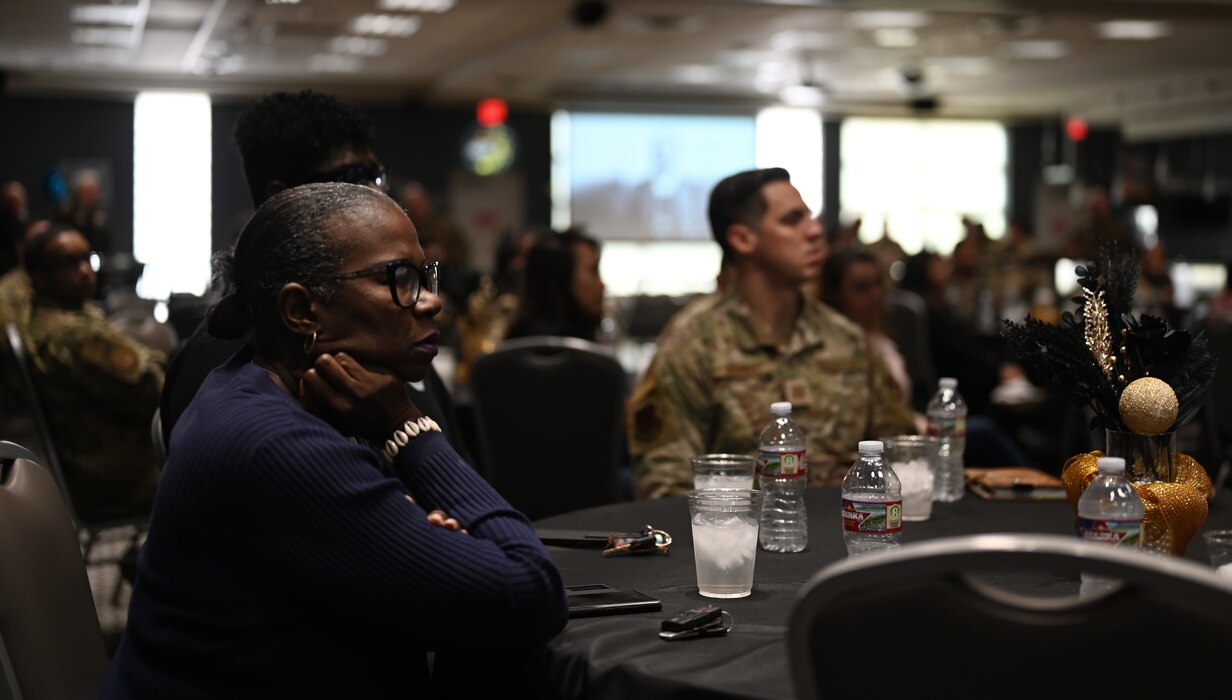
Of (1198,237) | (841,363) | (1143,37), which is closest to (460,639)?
(841,363)

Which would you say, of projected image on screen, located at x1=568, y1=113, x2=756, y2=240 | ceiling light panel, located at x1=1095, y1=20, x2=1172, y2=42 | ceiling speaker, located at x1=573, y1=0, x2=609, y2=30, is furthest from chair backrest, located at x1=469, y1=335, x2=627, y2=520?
projected image on screen, located at x1=568, y1=113, x2=756, y2=240

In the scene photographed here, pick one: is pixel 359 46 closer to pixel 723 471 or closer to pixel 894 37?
pixel 894 37

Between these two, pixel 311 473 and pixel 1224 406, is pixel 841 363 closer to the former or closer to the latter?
pixel 311 473

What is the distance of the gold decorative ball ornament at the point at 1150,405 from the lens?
5.89ft

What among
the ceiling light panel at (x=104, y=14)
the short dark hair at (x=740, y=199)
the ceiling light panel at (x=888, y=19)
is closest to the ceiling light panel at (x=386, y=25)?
the ceiling light panel at (x=104, y=14)

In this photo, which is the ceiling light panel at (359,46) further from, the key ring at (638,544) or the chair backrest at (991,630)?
the chair backrest at (991,630)

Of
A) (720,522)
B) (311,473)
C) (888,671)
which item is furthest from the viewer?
(720,522)

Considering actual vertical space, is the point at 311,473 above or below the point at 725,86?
below

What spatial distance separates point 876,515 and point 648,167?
16.4m

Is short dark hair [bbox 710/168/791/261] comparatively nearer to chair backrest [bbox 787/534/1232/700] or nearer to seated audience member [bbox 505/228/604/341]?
seated audience member [bbox 505/228/604/341]

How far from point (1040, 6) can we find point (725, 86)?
20.4 feet

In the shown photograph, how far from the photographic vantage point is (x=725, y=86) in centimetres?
1653

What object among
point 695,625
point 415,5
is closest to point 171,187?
point 415,5

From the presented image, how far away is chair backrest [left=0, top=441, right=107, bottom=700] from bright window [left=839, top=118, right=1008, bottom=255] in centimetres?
1736
